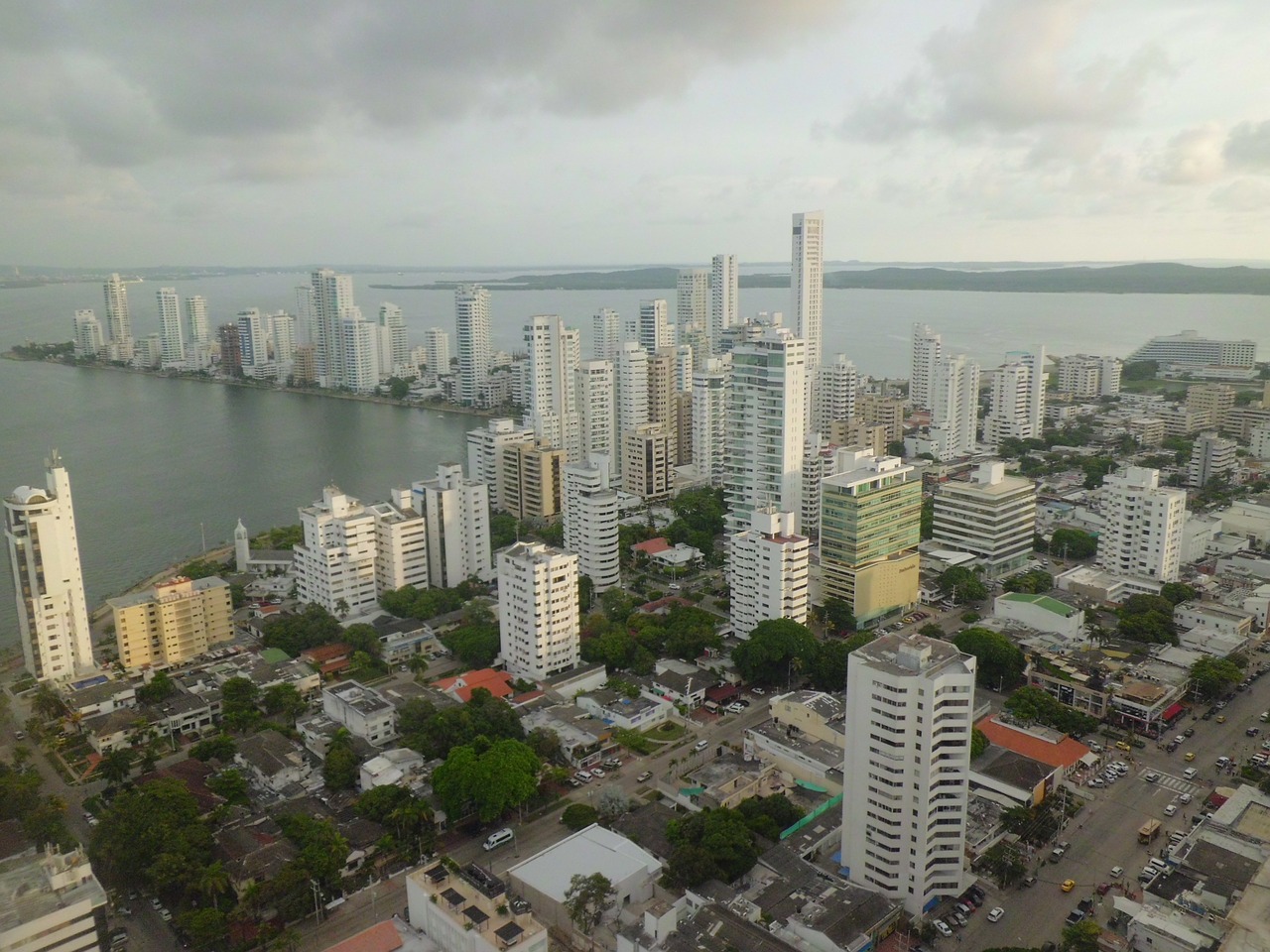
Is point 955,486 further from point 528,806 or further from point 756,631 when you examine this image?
point 528,806

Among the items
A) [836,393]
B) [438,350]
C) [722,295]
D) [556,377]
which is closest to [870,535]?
[556,377]

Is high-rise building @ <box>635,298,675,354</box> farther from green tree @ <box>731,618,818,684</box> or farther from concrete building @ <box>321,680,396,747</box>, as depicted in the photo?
concrete building @ <box>321,680,396,747</box>

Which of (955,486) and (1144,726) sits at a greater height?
(955,486)

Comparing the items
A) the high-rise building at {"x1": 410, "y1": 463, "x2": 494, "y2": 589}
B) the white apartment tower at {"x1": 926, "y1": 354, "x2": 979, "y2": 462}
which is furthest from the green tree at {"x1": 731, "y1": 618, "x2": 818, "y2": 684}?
the white apartment tower at {"x1": 926, "y1": 354, "x2": 979, "y2": 462}

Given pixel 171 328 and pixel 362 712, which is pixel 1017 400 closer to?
pixel 362 712

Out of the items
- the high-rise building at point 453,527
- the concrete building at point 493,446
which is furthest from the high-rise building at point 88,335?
the high-rise building at point 453,527

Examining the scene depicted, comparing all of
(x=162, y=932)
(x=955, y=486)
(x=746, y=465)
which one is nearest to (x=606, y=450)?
(x=746, y=465)

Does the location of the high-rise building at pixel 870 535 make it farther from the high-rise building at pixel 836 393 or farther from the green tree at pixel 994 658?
the high-rise building at pixel 836 393
